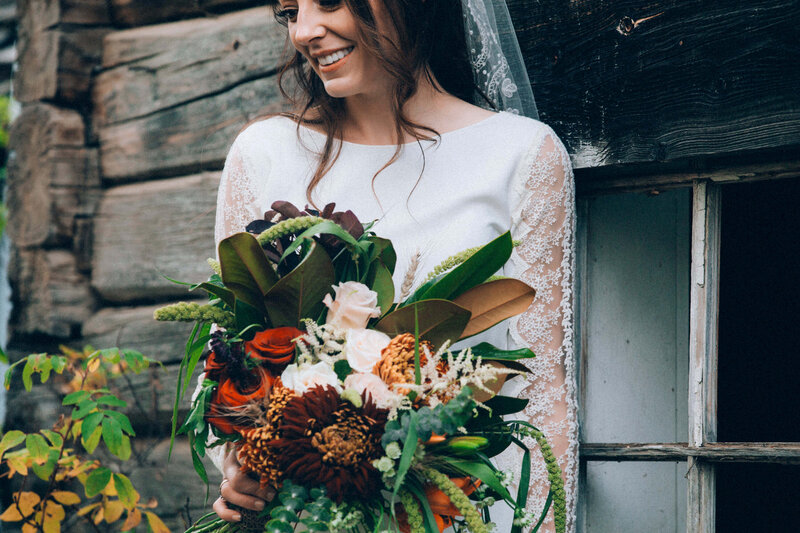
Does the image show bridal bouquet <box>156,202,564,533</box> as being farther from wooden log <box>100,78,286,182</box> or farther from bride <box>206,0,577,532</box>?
wooden log <box>100,78,286,182</box>

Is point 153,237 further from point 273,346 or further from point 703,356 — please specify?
point 703,356

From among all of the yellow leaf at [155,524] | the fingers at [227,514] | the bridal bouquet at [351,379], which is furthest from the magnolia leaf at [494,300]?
the yellow leaf at [155,524]

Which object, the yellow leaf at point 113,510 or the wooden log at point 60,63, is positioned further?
the wooden log at point 60,63

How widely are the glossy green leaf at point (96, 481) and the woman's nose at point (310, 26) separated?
120cm

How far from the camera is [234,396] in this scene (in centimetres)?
136

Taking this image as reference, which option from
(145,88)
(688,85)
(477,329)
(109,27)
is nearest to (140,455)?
(145,88)

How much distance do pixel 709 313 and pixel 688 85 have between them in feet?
1.72


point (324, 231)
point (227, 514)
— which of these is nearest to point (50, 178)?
point (227, 514)

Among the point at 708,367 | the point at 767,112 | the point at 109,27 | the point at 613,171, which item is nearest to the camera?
the point at 767,112

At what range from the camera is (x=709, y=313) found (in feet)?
6.53

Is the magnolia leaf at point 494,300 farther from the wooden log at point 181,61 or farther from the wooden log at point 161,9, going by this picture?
the wooden log at point 161,9

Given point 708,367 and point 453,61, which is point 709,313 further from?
point 453,61

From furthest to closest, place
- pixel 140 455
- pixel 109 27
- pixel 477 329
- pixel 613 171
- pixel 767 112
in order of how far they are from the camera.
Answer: pixel 109 27, pixel 140 455, pixel 613 171, pixel 767 112, pixel 477 329

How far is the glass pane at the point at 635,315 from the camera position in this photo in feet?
7.09
